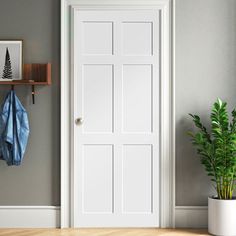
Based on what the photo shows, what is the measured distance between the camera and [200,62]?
3.69 metres

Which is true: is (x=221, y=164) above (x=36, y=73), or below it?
below

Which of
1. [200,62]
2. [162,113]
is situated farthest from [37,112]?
[200,62]

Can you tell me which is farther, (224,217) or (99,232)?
(99,232)

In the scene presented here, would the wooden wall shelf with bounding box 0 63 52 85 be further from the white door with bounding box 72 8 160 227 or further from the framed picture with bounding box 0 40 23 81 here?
the white door with bounding box 72 8 160 227

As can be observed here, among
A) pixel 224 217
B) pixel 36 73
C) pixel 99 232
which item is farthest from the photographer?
pixel 36 73

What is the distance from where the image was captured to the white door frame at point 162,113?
3.64 metres

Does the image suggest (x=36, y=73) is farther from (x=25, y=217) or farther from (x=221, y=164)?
(x=221, y=164)

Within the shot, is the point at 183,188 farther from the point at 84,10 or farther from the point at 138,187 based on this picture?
the point at 84,10

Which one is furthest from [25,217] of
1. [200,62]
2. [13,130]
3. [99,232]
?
[200,62]

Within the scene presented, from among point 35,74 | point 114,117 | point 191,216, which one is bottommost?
point 191,216

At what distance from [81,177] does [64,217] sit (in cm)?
41

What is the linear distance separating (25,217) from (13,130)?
33.5 inches

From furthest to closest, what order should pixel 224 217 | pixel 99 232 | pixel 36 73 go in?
pixel 36 73 < pixel 99 232 < pixel 224 217

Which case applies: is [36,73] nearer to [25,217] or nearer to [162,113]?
[162,113]
